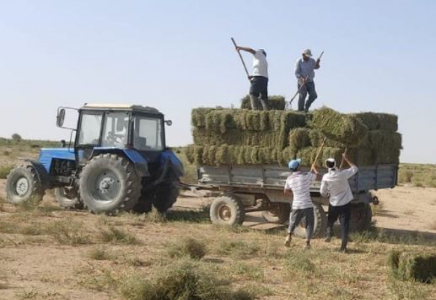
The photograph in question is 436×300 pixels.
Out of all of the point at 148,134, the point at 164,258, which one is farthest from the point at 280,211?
the point at 164,258

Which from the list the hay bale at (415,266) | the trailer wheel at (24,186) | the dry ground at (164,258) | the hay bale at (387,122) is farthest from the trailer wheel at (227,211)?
the hay bale at (415,266)

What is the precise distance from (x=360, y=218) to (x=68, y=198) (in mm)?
7952

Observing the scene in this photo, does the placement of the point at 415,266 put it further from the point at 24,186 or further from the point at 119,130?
the point at 24,186

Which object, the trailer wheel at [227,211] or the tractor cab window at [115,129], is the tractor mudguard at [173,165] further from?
the trailer wheel at [227,211]

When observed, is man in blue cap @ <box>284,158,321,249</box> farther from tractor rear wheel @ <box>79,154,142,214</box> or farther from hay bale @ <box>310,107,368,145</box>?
tractor rear wheel @ <box>79,154,142,214</box>

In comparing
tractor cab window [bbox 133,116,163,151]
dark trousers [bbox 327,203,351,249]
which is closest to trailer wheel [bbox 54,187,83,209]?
tractor cab window [bbox 133,116,163,151]

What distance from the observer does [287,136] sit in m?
13.6

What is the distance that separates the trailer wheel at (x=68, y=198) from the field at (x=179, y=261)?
45.3 inches

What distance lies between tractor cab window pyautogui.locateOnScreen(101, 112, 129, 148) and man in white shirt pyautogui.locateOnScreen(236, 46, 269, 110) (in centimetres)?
316

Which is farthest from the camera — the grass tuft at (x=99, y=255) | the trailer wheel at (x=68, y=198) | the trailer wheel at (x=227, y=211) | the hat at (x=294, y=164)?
the trailer wheel at (x=68, y=198)

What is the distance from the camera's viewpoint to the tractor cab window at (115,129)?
52.0 ft

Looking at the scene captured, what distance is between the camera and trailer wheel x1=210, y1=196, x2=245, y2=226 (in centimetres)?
1452

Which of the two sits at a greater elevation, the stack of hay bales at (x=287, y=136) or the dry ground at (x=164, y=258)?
the stack of hay bales at (x=287, y=136)

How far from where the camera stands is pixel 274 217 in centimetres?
1627
